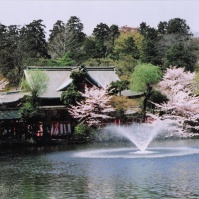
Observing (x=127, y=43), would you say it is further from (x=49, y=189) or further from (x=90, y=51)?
(x=49, y=189)

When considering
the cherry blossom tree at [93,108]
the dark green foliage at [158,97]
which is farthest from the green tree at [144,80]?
the cherry blossom tree at [93,108]

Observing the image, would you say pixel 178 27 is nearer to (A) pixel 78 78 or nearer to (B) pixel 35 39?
(B) pixel 35 39

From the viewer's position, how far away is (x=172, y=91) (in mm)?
49969

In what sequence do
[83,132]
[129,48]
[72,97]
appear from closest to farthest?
[83,132]
[72,97]
[129,48]

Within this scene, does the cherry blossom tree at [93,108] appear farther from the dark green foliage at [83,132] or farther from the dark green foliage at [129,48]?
the dark green foliage at [129,48]

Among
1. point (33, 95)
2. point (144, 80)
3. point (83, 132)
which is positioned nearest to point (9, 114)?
point (33, 95)

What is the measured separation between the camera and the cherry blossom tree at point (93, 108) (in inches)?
1720

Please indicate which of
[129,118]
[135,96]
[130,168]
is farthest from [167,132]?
[130,168]

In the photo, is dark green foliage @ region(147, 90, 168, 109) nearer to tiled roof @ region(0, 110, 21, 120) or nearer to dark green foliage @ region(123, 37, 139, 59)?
tiled roof @ region(0, 110, 21, 120)

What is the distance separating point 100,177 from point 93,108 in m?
24.8

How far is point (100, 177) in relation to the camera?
20.0 meters

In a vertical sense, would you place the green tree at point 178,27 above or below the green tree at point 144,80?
above

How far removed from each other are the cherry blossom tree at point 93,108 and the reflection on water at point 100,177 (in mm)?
15229

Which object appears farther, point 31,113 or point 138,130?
point 138,130
